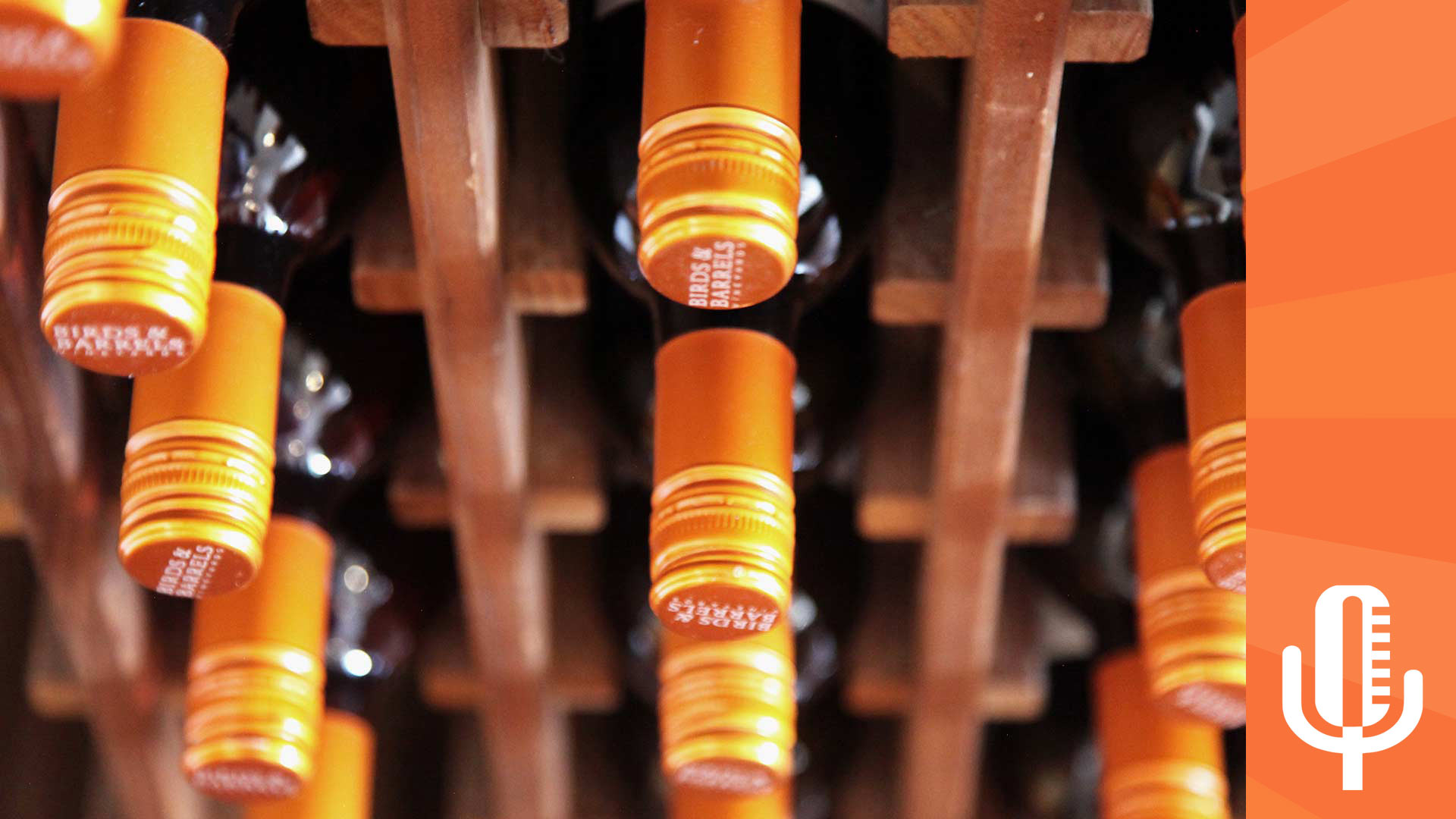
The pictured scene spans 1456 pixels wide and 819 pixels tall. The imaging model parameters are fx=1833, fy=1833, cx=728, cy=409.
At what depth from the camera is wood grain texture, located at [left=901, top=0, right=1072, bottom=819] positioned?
0.74 m

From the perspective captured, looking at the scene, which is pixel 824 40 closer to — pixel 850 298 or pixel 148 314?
pixel 850 298

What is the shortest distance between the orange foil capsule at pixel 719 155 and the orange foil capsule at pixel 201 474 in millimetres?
186

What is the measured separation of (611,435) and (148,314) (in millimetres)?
389

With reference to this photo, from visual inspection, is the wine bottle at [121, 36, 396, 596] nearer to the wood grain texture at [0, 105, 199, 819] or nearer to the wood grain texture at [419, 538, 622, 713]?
the wood grain texture at [0, 105, 199, 819]

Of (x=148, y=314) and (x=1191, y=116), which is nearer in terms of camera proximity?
(x=148, y=314)

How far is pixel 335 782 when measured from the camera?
1.01m

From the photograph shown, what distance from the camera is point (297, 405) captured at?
0.95 m

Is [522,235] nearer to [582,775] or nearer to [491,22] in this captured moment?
[491,22]

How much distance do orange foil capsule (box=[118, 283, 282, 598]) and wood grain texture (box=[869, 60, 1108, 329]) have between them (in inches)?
12.0
